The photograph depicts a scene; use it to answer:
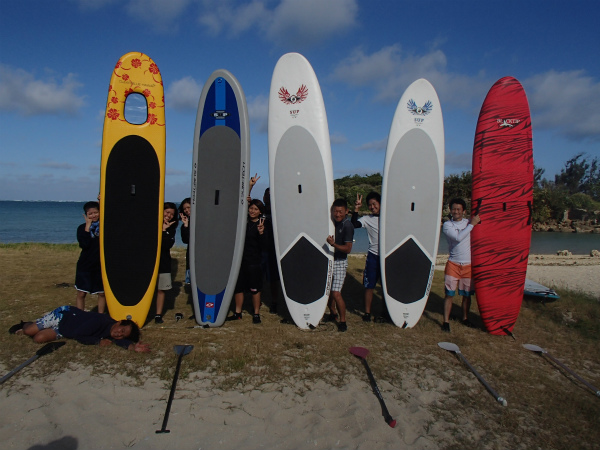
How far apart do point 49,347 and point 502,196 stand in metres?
4.67

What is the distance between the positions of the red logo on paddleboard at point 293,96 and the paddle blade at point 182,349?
282 cm

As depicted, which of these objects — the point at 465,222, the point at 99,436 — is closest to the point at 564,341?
the point at 465,222

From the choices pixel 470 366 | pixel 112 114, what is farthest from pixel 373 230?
pixel 112 114

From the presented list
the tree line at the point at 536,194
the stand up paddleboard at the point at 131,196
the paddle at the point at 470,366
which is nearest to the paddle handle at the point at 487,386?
the paddle at the point at 470,366

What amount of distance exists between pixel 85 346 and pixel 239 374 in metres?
1.40

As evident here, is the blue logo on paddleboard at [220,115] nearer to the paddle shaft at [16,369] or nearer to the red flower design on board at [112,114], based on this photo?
the red flower design on board at [112,114]

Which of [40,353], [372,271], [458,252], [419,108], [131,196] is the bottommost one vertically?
[40,353]

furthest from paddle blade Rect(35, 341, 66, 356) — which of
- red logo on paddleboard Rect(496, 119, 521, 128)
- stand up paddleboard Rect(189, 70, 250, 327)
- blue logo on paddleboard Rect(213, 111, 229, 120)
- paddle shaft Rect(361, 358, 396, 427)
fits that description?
red logo on paddleboard Rect(496, 119, 521, 128)

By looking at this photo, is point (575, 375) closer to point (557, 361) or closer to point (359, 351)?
point (557, 361)

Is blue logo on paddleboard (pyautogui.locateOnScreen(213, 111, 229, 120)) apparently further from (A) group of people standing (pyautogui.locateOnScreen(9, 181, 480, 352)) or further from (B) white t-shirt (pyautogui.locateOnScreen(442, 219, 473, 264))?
(B) white t-shirt (pyautogui.locateOnScreen(442, 219, 473, 264))

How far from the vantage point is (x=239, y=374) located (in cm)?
283

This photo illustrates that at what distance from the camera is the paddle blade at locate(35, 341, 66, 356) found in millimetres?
2975

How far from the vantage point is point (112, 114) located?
4.11 metres

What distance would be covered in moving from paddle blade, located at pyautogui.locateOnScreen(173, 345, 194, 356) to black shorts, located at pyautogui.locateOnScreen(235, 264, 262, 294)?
1042mm
